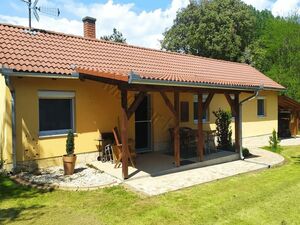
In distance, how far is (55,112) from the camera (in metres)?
9.91

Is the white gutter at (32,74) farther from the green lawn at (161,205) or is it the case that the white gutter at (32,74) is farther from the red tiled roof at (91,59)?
the green lawn at (161,205)

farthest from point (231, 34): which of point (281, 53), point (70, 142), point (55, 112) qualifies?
point (70, 142)

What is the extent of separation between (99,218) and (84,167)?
396 cm

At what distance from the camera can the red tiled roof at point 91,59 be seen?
29.8 feet

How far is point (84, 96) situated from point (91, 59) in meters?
1.78

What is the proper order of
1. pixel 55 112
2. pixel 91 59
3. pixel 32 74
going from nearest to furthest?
pixel 32 74, pixel 55 112, pixel 91 59

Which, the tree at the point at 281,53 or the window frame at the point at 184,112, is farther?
the tree at the point at 281,53

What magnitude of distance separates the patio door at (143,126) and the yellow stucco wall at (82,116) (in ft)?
0.69

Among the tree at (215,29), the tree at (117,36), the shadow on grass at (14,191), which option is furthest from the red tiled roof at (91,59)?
the tree at (117,36)

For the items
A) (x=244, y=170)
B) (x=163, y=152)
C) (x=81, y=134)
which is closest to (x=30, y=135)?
(x=81, y=134)

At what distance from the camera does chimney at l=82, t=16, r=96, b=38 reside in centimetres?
1516

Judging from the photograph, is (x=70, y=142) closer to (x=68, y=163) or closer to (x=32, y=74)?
(x=68, y=163)

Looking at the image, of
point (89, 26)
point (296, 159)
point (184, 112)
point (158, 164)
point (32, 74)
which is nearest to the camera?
point (32, 74)

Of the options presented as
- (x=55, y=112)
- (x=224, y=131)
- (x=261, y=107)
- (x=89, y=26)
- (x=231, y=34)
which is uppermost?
(x=231, y=34)
